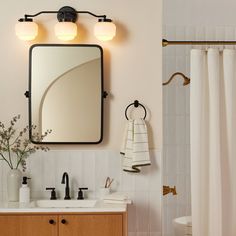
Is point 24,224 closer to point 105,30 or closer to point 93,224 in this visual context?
point 93,224

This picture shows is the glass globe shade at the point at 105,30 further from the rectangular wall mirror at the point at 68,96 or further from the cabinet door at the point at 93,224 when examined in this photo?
the cabinet door at the point at 93,224

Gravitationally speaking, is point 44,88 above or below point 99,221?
above

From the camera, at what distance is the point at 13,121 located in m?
4.20

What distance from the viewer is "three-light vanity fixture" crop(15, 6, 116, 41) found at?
13.5 ft

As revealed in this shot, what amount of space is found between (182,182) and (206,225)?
0.32 metres

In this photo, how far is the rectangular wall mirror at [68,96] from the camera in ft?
13.7

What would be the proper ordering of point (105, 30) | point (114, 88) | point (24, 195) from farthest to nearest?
point (114, 88) < point (105, 30) < point (24, 195)

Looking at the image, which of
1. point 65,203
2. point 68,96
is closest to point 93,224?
point 65,203

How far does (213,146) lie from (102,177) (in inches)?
30.8

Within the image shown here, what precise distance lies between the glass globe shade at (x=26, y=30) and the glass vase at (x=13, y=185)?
0.90m

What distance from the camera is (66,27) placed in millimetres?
4098

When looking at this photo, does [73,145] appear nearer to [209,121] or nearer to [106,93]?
[106,93]

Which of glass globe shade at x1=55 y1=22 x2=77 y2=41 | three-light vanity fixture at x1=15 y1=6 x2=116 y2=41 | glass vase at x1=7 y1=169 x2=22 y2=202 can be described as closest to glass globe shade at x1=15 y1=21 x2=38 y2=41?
three-light vanity fixture at x1=15 y1=6 x2=116 y2=41

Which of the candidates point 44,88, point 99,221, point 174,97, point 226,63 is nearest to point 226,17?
point 226,63
